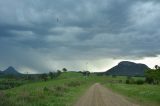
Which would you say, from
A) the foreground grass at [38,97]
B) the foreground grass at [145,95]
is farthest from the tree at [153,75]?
the foreground grass at [38,97]

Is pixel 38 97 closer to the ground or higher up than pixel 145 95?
higher up

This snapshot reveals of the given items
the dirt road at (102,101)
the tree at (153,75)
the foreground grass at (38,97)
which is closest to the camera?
the foreground grass at (38,97)

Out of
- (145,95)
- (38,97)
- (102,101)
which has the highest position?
(38,97)

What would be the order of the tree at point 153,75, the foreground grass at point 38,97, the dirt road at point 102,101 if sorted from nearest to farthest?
the foreground grass at point 38,97
the dirt road at point 102,101
the tree at point 153,75

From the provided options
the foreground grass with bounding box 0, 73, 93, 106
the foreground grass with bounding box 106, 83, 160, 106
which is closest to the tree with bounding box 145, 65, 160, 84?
the foreground grass with bounding box 106, 83, 160, 106

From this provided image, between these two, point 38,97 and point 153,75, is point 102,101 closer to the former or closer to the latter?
point 38,97

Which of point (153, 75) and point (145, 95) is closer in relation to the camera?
point (145, 95)

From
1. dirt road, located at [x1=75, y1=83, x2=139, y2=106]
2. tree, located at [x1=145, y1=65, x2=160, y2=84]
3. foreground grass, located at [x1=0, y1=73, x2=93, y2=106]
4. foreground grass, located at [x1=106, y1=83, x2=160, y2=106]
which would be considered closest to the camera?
foreground grass, located at [x1=0, y1=73, x2=93, y2=106]

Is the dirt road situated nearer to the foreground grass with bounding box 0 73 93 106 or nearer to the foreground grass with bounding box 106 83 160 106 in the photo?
the foreground grass with bounding box 0 73 93 106

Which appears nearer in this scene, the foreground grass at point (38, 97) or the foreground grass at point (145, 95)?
the foreground grass at point (38, 97)

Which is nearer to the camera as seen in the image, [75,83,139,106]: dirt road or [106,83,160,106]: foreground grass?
[75,83,139,106]: dirt road

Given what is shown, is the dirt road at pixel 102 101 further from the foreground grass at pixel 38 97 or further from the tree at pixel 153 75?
the tree at pixel 153 75

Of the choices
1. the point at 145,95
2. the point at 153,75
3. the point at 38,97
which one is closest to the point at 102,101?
the point at 38,97

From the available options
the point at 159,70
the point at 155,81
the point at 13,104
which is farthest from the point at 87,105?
the point at 155,81
